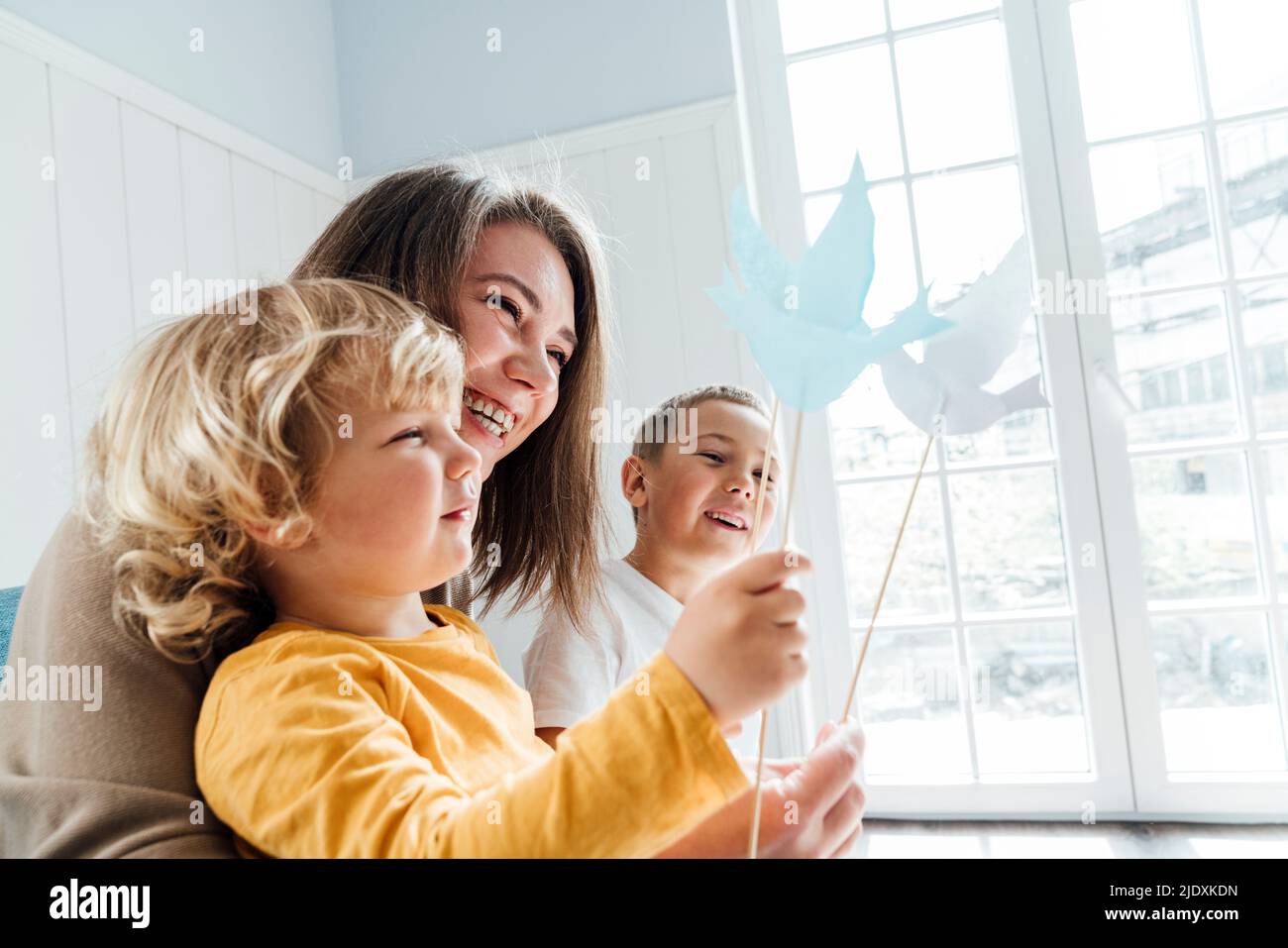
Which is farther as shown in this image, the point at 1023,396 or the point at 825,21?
the point at 825,21

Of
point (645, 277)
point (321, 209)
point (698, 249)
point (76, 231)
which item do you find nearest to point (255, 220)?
point (321, 209)

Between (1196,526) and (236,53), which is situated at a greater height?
(236,53)

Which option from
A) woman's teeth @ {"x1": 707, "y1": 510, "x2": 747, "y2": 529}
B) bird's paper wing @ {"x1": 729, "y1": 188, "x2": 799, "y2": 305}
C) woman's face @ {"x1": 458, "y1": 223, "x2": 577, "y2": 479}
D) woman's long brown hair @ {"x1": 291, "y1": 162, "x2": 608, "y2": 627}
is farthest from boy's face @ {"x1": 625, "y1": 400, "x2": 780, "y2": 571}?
bird's paper wing @ {"x1": 729, "y1": 188, "x2": 799, "y2": 305}

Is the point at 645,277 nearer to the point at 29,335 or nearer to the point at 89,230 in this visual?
the point at 89,230

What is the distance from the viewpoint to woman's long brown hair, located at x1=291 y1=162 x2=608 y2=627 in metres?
0.91

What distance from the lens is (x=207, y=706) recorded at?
56 centimetres

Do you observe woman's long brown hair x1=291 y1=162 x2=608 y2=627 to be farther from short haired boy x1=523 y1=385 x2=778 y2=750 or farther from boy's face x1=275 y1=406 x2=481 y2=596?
boy's face x1=275 y1=406 x2=481 y2=596

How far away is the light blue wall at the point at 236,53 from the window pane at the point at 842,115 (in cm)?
136

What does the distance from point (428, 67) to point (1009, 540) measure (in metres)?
2.10

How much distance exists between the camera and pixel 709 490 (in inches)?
48.4

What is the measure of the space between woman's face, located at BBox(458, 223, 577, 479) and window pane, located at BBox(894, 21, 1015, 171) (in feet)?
6.03

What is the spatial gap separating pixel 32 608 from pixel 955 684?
222 cm

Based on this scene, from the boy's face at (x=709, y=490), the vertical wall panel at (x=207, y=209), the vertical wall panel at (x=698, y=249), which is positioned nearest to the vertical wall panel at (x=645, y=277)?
the vertical wall panel at (x=698, y=249)
